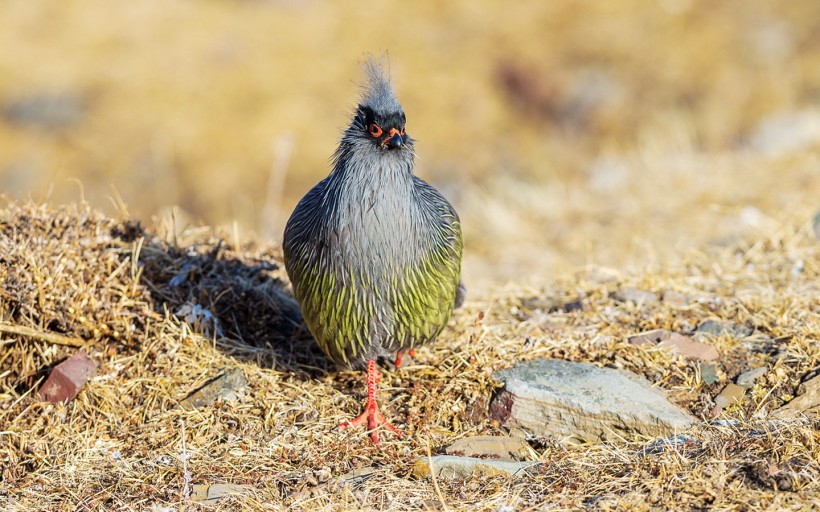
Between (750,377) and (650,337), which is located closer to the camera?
(750,377)

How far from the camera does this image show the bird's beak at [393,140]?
358 centimetres

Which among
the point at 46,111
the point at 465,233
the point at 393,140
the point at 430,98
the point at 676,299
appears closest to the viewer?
the point at 393,140

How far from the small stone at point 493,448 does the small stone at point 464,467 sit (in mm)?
121

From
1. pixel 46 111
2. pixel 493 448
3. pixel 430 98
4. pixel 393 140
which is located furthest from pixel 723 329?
pixel 46 111

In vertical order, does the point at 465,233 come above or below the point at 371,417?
above

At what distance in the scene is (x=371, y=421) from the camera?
151 inches

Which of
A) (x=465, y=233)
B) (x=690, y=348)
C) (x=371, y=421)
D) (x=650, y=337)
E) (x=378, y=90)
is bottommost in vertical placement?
(x=371, y=421)

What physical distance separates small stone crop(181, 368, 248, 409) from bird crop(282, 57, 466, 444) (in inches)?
20.2

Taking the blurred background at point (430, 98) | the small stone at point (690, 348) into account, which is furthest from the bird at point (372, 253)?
the blurred background at point (430, 98)

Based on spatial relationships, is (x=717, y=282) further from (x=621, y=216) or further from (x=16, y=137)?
(x=16, y=137)

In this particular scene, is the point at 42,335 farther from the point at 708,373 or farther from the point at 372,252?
the point at 708,373

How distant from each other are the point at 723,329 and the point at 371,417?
6.30 ft

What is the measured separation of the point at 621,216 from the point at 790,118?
11.7ft

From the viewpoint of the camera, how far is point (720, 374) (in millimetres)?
3926
